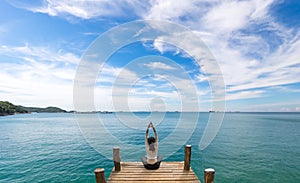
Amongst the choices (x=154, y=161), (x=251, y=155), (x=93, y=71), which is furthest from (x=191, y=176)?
(x=251, y=155)

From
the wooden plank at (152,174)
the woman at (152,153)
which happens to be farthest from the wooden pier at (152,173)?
the woman at (152,153)

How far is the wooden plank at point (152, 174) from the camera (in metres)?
7.00

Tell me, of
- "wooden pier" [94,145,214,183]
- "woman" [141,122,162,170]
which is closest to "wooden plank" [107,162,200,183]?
"wooden pier" [94,145,214,183]

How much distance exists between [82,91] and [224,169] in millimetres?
12404

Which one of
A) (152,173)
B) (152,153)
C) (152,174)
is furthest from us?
(152,153)

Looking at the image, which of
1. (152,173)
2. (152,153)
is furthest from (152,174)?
(152,153)

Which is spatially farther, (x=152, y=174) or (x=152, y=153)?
(x=152, y=153)

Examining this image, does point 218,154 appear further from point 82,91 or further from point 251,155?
point 82,91

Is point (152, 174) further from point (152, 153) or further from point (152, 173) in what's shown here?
point (152, 153)

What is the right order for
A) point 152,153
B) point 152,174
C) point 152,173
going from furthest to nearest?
point 152,153
point 152,173
point 152,174

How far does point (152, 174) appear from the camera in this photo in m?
7.50

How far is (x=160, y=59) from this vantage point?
15.3 m

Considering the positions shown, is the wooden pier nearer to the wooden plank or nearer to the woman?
the wooden plank

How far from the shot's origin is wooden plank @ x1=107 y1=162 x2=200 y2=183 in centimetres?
700
